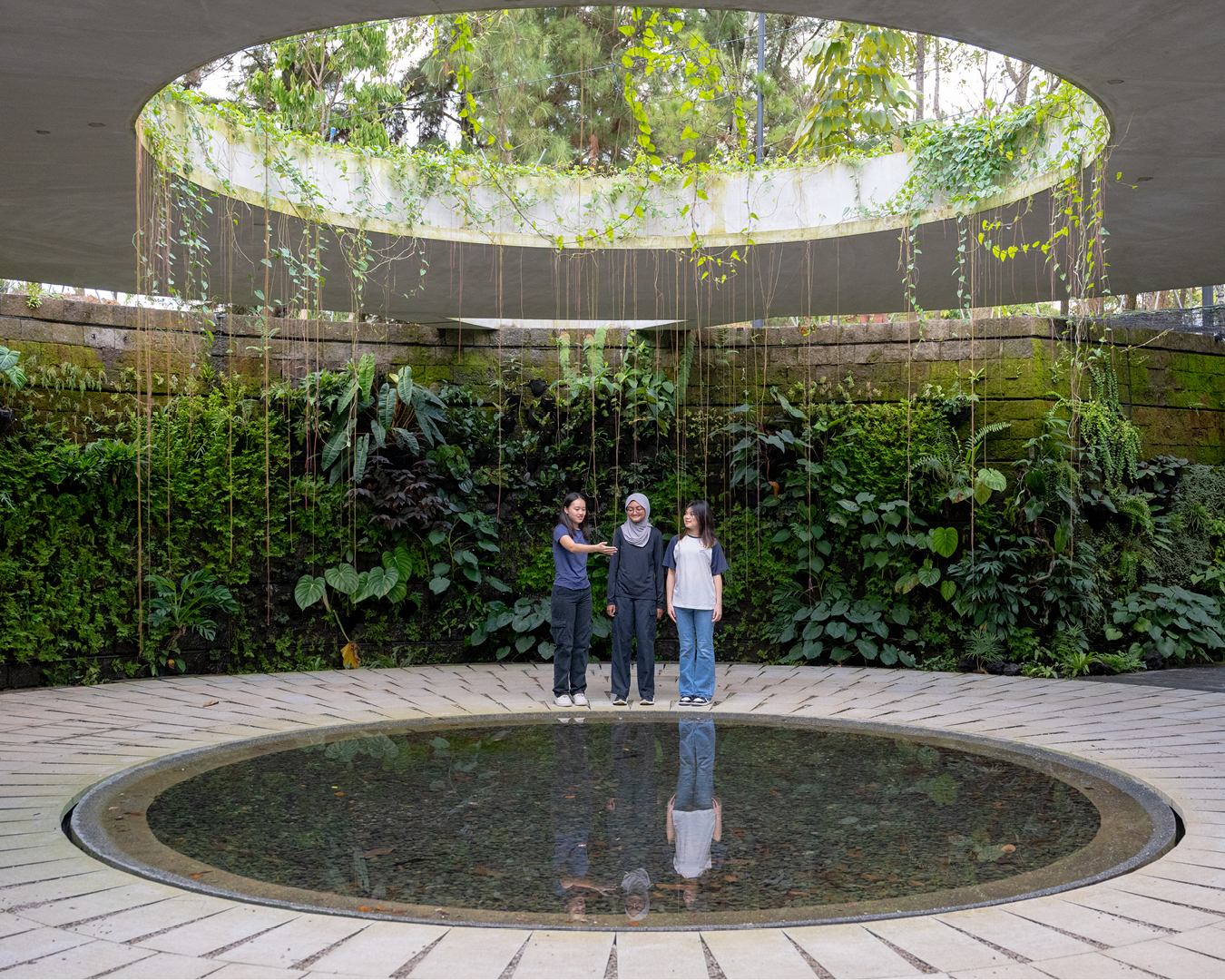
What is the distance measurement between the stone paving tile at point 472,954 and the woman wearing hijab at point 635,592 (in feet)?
13.6

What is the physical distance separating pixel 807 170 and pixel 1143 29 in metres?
4.34

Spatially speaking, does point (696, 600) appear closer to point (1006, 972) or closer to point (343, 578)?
point (343, 578)

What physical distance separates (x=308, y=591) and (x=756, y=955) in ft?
21.2

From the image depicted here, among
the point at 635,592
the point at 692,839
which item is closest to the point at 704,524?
the point at 635,592

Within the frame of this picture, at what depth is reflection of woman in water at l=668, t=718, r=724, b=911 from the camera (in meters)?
3.54

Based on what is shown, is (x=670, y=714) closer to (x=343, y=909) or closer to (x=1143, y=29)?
(x=343, y=909)

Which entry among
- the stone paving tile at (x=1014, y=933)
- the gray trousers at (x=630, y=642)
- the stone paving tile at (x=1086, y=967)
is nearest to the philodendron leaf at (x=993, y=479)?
the gray trousers at (x=630, y=642)

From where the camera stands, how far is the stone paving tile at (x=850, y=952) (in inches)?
106

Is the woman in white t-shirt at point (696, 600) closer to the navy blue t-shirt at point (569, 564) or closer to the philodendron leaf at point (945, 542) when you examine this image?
the navy blue t-shirt at point (569, 564)

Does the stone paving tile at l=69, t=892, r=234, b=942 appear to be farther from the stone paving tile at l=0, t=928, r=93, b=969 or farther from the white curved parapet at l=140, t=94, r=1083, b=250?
the white curved parapet at l=140, t=94, r=1083, b=250

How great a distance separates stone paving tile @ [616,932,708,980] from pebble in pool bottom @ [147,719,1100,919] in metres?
0.21

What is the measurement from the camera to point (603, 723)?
6.38 m

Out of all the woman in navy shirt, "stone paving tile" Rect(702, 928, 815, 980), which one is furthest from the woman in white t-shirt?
"stone paving tile" Rect(702, 928, 815, 980)

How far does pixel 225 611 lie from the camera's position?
27.9 ft
